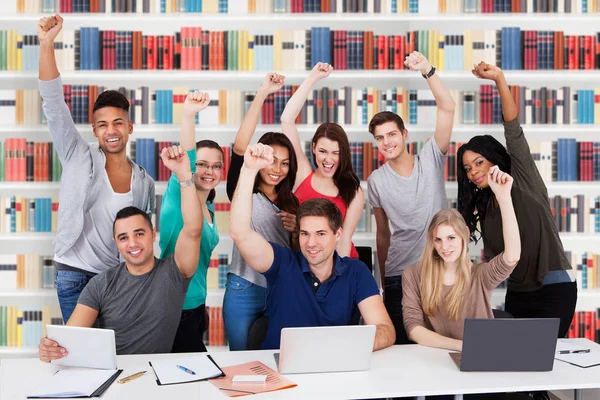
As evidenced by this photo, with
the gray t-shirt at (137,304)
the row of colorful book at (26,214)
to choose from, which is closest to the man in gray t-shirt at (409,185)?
the gray t-shirt at (137,304)

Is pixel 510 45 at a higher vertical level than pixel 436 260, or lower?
higher

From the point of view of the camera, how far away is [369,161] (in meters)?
3.90

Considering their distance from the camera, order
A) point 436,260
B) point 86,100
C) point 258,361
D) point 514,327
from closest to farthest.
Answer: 1. point 514,327
2. point 258,361
3. point 436,260
4. point 86,100

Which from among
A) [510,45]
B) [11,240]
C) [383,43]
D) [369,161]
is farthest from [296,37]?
[11,240]

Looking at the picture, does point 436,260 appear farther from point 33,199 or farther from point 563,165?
point 33,199

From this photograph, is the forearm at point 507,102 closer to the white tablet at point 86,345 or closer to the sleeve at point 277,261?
the sleeve at point 277,261

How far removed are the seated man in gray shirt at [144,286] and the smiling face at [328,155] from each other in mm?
808

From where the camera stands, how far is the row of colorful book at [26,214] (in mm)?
3832

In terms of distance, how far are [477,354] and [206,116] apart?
236 centimetres

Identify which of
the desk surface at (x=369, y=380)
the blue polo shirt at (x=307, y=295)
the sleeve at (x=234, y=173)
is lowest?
the desk surface at (x=369, y=380)

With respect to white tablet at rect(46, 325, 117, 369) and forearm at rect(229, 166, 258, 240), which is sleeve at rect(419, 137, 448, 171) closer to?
forearm at rect(229, 166, 258, 240)

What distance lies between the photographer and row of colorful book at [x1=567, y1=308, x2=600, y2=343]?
399cm

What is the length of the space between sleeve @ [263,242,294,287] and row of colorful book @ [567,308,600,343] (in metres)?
2.33

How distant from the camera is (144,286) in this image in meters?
2.54
